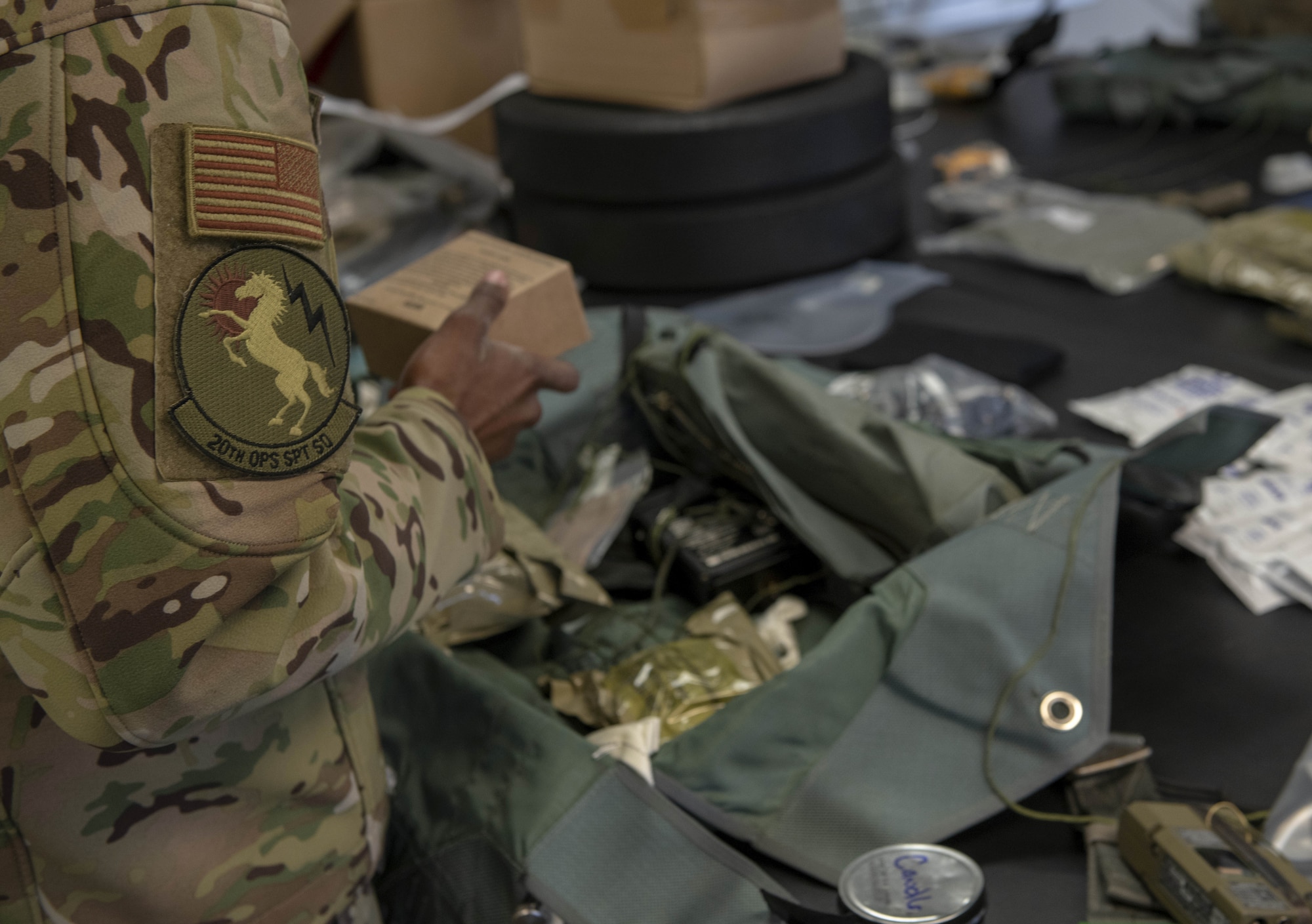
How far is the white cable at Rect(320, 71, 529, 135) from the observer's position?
2.09 metres

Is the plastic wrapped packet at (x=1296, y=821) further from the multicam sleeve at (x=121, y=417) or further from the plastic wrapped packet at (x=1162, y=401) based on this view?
the multicam sleeve at (x=121, y=417)

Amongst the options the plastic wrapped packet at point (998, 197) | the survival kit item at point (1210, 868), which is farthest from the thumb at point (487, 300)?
the plastic wrapped packet at point (998, 197)

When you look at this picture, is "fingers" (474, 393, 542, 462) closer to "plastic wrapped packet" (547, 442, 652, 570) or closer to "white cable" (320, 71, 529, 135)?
"plastic wrapped packet" (547, 442, 652, 570)

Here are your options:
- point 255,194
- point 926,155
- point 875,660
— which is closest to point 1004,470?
point 875,660

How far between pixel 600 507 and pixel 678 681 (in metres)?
0.29

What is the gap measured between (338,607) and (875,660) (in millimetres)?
470

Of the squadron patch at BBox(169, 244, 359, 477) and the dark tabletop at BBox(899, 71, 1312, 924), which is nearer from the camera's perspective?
the squadron patch at BBox(169, 244, 359, 477)

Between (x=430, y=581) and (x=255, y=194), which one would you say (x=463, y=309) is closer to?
(x=430, y=581)

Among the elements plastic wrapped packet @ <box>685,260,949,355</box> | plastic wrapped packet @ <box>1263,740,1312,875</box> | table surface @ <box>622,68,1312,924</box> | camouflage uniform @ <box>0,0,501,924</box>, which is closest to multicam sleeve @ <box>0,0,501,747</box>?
camouflage uniform @ <box>0,0,501,924</box>

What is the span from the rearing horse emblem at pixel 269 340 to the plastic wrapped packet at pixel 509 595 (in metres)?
0.50

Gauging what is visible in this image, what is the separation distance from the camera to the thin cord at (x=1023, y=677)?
86 cm

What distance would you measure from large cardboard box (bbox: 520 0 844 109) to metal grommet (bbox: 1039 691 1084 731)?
1203 millimetres

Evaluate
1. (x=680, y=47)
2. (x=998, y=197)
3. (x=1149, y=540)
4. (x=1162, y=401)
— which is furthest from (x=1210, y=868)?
(x=998, y=197)

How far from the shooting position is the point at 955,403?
4.46 feet
